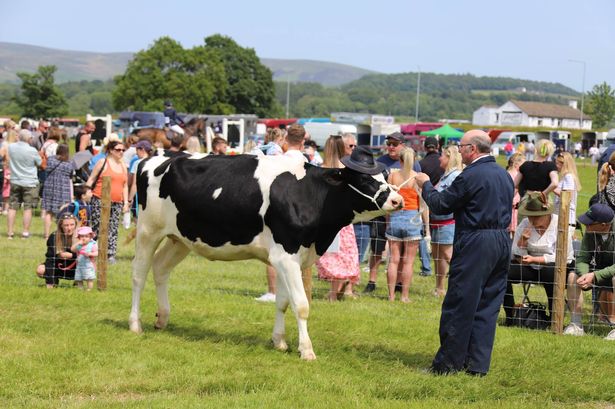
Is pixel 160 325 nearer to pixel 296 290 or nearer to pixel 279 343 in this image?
pixel 279 343

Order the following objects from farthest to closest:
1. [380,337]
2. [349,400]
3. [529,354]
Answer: [380,337]
[529,354]
[349,400]

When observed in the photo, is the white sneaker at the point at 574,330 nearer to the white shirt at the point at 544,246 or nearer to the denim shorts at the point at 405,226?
the white shirt at the point at 544,246

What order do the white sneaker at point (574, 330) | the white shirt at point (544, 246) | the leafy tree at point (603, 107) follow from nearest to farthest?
the white sneaker at point (574, 330), the white shirt at point (544, 246), the leafy tree at point (603, 107)

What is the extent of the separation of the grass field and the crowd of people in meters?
0.44

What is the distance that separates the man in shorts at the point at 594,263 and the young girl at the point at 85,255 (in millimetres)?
6361

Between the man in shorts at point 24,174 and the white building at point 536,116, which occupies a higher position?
the white building at point 536,116

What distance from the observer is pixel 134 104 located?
335 ft

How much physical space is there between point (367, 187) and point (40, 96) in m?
105

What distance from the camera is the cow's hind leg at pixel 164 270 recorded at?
982cm

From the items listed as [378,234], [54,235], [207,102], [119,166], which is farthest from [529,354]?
[207,102]

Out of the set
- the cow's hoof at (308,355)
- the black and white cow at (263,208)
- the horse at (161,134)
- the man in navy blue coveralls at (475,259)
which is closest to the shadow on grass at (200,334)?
the black and white cow at (263,208)

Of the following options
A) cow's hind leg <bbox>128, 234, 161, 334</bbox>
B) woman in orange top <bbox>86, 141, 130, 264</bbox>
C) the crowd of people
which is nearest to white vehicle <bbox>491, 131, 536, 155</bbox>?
the crowd of people

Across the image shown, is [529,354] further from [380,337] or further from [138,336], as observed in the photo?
[138,336]

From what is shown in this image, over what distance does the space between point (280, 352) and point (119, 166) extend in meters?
6.97
